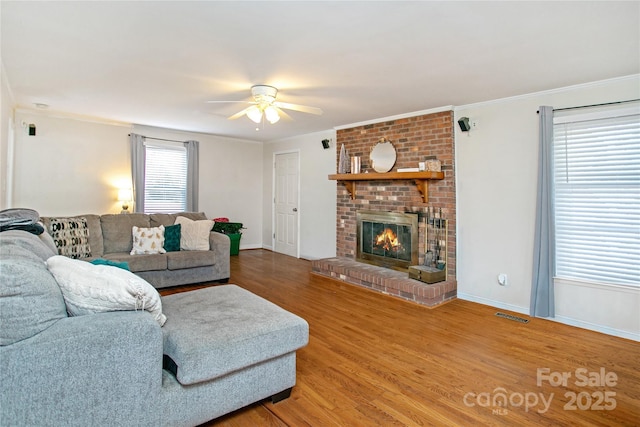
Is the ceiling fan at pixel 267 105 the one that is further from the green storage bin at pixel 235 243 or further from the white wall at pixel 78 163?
the green storage bin at pixel 235 243

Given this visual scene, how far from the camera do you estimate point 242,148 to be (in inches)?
285

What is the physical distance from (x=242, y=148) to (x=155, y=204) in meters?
2.10

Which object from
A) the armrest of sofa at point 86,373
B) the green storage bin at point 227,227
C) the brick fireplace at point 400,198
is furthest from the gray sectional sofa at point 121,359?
the green storage bin at point 227,227

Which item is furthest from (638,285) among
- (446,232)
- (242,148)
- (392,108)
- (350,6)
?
(242,148)

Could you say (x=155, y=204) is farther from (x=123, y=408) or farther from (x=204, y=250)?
(x=123, y=408)

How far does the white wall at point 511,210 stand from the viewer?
3.18 m

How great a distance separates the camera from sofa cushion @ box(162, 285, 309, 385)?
1.64m

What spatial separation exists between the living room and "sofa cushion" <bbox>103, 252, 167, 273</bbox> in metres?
1.36

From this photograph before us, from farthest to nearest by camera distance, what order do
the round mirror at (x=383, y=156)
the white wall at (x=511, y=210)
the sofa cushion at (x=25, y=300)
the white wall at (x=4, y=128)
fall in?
the round mirror at (x=383, y=156), the white wall at (x=4, y=128), the white wall at (x=511, y=210), the sofa cushion at (x=25, y=300)

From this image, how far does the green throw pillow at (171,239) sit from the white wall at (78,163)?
171 cm

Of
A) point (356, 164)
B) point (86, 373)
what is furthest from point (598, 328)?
point (86, 373)

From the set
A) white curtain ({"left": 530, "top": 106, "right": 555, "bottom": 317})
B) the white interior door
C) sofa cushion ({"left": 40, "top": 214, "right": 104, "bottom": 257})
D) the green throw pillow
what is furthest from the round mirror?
sofa cushion ({"left": 40, "top": 214, "right": 104, "bottom": 257})

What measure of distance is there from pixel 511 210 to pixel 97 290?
3854mm

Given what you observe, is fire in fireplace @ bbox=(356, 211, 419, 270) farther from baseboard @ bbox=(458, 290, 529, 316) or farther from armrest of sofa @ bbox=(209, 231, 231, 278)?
armrest of sofa @ bbox=(209, 231, 231, 278)
